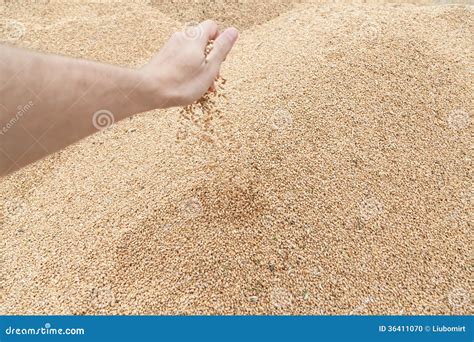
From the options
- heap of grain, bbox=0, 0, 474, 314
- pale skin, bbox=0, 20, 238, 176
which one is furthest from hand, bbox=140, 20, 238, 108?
heap of grain, bbox=0, 0, 474, 314

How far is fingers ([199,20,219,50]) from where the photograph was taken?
1.76 m

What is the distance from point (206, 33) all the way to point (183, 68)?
1.01 feet

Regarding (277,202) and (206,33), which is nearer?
(206,33)

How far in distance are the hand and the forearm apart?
0.27ft

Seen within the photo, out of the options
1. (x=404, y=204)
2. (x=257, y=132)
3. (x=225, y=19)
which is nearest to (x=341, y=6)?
(x=225, y=19)

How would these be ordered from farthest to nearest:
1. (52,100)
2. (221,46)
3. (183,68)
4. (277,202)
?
(277,202) < (221,46) < (183,68) < (52,100)

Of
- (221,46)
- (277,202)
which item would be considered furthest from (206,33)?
(277,202)

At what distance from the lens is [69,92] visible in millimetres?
1280

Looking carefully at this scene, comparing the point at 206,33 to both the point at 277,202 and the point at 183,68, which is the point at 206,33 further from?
the point at 277,202

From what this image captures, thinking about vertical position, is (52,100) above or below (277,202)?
→ above

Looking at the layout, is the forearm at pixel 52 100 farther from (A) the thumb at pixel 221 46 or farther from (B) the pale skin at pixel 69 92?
(A) the thumb at pixel 221 46

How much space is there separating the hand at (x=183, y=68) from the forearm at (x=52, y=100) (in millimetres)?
82

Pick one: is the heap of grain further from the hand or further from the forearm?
the forearm

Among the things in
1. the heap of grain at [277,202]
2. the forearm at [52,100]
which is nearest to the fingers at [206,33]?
the forearm at [52,100]
